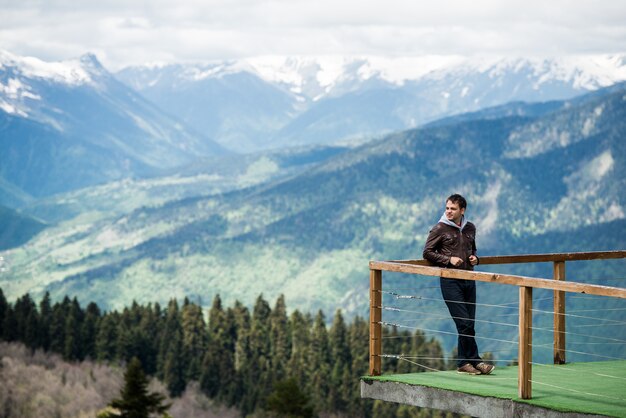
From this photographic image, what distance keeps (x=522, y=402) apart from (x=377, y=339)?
12.1 ft

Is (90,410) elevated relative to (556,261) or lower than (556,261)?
lower

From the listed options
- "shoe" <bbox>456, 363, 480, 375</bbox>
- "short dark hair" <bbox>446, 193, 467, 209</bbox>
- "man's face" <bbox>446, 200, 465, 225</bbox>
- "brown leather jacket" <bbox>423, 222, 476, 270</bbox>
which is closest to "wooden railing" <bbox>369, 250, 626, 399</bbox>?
"brown leather jacket" <bbox>423, 222, 476, 270</bbox>

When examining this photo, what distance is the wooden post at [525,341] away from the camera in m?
20.9

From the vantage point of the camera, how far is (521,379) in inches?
838

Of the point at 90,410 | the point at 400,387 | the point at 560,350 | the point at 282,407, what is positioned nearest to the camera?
the point at 400,387

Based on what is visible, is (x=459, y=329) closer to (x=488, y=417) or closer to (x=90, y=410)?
(x=488, y=417)

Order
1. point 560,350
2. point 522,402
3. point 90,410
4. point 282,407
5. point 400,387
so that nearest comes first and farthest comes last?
1. point 522,402
2. point 400,387
3. point 560,350
4. point 282,407
5. point 90,410

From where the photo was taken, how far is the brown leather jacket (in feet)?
76.6

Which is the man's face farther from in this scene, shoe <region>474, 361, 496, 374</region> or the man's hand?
shoe <region>474, 361, 496, 374</region>

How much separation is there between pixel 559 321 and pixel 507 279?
4620mm

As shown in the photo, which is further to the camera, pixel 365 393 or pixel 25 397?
pixel 25 397

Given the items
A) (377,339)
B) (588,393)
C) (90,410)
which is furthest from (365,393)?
(90,410)

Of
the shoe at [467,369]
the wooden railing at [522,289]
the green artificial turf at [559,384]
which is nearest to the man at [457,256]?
the wooden railing at [522,289]

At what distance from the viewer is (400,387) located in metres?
23.3
